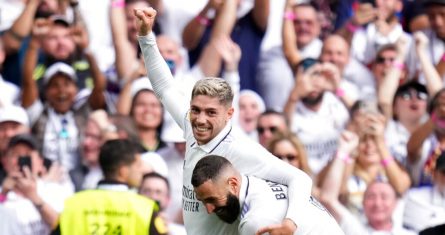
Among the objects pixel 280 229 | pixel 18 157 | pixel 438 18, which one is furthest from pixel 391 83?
pixel 280 229

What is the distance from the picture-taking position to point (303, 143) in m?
10.6

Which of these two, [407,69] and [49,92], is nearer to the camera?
[49,92]

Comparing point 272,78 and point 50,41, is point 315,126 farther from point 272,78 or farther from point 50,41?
point 50,41

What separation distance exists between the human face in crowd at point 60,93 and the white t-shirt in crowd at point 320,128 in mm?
1744

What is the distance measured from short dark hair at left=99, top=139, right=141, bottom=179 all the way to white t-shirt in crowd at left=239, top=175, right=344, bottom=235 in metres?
1.59

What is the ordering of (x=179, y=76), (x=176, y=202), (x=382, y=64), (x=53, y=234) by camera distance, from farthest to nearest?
(x=382, y=64) < (x=179, y=76) < (x=176, y=202) < (x=53, y=234)

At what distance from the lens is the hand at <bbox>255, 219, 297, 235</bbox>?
6375 millimetres

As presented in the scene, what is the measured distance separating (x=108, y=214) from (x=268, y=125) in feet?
8.80

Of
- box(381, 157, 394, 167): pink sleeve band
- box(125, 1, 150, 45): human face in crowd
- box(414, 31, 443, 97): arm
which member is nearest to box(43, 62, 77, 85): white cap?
box(125, 1, 150, 45): human face in crowd

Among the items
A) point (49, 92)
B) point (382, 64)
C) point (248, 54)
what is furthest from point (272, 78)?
point (49, 92)

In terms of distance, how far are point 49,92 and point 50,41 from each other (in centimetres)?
41

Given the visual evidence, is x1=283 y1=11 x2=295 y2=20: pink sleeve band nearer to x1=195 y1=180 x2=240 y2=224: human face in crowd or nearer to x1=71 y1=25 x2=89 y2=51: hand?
x1=71 y1=25 x2=89 y2=51: hand

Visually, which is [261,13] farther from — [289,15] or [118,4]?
[118,4]

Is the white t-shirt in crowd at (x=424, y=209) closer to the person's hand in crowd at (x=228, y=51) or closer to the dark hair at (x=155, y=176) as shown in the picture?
the person's hand in crowd at (x=228, y=51)
